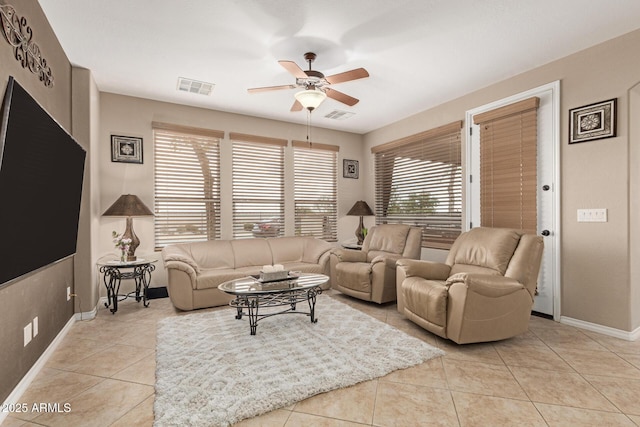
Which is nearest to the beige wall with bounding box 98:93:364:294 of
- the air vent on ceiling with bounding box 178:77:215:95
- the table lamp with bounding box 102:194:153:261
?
the table lamp with bounding box 102:194:153:261

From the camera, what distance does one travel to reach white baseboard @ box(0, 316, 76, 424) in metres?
1.92

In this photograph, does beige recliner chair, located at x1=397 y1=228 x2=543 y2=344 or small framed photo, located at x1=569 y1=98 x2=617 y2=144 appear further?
small framed photo, located at x1=569 y1=98 x2=617 y2=144

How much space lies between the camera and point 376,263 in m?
4.00

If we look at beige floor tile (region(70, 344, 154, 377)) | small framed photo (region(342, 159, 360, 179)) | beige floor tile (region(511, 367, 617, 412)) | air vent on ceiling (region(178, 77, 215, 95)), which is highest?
air vent on ceiling (region(178, 77, 215, 95))

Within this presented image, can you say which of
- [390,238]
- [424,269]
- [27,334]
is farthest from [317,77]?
[27,334]

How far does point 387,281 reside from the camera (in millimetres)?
3949

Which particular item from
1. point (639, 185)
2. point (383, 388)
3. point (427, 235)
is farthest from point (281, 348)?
point (639, 185)

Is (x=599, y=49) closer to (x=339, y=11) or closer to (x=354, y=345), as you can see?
(x=339, y=11)

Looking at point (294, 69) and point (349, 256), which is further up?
point (294, 69)

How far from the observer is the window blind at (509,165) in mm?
3598

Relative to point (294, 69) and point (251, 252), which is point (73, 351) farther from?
point (294, 69)

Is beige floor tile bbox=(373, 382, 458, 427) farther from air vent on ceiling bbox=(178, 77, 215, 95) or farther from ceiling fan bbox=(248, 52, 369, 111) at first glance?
air vent on ceiling bbox=(178, 77, 215, 95)

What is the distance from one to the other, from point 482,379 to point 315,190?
13.6ft

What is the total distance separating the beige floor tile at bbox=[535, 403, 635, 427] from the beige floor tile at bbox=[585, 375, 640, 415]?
0.12 metres
